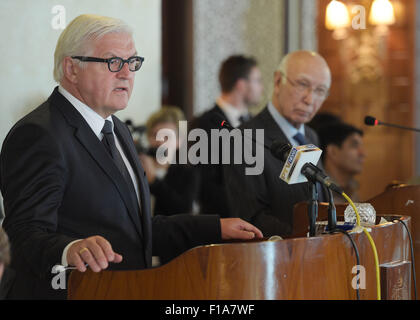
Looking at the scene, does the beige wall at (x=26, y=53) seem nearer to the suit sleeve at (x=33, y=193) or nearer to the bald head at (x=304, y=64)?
the bald head at (x=304, y=64)

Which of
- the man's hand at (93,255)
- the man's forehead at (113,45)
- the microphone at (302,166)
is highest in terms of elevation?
the man's forehead at (113,45)

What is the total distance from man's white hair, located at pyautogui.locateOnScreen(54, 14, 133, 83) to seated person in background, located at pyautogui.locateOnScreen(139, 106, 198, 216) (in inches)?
75.6

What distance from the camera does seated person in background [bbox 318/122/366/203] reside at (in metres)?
4.27

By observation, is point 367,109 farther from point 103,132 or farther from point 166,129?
point 103,132

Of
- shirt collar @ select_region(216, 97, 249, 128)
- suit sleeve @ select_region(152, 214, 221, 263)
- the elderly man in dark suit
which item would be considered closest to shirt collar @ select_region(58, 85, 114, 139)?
suit sleeve @ select_region(152, 214, 221, 263)

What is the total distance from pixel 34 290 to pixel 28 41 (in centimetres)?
172

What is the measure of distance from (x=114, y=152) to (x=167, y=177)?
7.62 feet

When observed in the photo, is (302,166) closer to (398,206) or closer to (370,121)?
(398,206)

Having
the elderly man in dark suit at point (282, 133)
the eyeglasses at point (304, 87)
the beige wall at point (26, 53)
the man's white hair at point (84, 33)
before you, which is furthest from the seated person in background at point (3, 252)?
the eyeglasses at point (304, 87)

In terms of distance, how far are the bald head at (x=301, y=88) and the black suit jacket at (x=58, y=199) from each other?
1.15 meters

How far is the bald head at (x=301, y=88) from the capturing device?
3.15 metres

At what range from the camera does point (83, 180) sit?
1935 mm

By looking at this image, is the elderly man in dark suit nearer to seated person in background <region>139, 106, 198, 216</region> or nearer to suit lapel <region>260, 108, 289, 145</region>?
suit lapel <region>260, 108, 289, 145</region>
